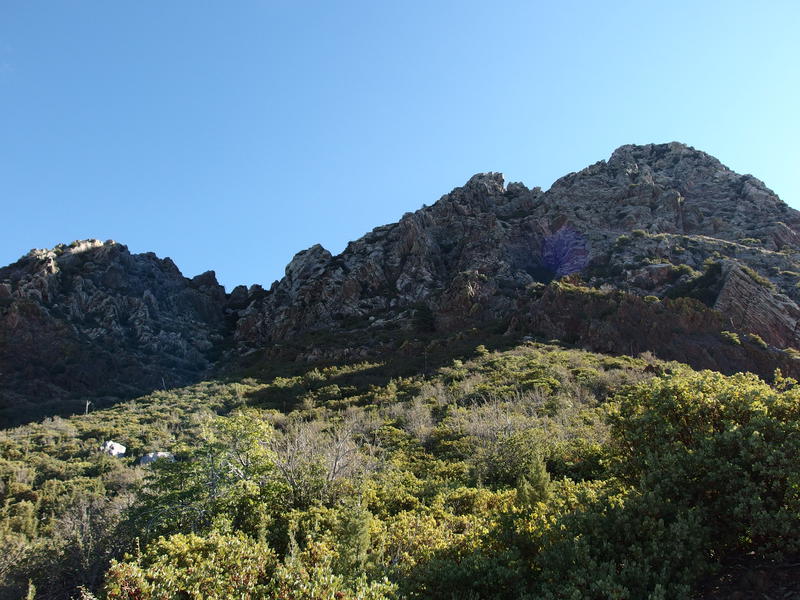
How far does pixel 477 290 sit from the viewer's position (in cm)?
5525

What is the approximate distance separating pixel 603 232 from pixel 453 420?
48304 millimetres

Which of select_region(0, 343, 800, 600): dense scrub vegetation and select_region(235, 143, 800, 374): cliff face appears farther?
select_region(235, 143, 800, 374): cliff face

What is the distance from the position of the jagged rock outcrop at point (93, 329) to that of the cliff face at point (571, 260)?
9.30 meters

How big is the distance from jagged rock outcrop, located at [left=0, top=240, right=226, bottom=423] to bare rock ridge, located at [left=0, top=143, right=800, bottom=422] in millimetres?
208

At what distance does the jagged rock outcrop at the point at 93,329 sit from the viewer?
51.4 m

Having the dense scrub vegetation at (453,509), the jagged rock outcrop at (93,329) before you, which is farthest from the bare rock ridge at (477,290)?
the dense scrub vegetation at (453,509)

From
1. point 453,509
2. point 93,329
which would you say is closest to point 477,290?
point 453,509

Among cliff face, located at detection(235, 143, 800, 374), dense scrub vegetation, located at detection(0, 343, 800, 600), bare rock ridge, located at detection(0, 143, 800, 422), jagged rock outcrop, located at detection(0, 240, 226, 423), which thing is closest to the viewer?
dense scrub vegetation, located at detection(0, 343, 800, 600)

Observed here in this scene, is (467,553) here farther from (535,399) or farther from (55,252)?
(55,252)

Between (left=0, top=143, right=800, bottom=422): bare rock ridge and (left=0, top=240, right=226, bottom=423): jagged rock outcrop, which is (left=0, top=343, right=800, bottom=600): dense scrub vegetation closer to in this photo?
(left=0, top=143, right=800, bottom=422): bare rock ridge

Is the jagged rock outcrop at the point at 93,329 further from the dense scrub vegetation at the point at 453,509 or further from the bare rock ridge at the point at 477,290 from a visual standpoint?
the dense scrub vegetation at the point at 453,509

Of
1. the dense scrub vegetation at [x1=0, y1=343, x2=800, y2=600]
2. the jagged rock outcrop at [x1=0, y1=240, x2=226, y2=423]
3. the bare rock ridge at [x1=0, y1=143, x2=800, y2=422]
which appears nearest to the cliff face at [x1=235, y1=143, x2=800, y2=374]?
the bare rock ridge at [x1=0, y1=143, x2=800, y2=422]

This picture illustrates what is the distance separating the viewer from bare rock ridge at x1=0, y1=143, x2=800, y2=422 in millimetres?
42094

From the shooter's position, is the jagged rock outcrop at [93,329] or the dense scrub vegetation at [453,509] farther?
the jagged rock outcrop at [93,329]
